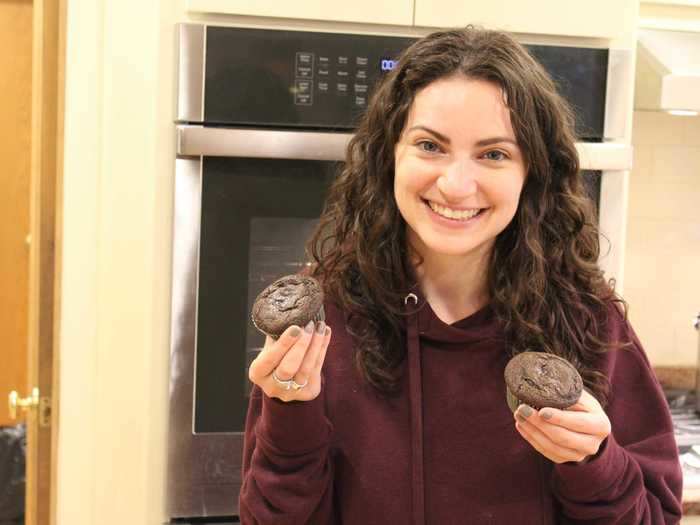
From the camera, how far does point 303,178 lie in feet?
5.15

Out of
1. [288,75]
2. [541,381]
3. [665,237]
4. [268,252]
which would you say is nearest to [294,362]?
[541,381]

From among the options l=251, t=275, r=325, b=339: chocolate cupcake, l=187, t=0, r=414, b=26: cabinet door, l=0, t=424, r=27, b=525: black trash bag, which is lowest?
l=0, t=424, r=27, b=525: black trash bag

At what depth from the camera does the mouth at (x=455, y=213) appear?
42.4 inches

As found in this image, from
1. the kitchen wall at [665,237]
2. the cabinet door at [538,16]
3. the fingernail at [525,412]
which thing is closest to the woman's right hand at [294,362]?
the fingernail at [525,412]

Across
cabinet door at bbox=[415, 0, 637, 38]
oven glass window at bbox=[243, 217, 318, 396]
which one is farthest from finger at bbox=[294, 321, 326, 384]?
cabinet door at bbox=[415, 0, 637, 38]

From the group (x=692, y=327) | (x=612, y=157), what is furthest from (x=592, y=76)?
(x=692, y=327)

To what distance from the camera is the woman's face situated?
108 centimetres

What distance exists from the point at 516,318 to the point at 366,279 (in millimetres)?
Result: 206

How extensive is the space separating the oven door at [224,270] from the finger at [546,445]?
2.17 feet

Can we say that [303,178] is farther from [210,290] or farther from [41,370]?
[41,370]

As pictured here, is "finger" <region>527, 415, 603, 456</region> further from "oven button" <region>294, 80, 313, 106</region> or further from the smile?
"oven button" <region>294, 80, 313, 106</region>

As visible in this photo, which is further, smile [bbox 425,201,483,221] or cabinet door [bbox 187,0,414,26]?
cabinet door [bbox 187,0,414,26]

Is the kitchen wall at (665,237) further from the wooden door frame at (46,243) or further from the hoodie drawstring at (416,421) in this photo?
the wooden door frame at (46,243)

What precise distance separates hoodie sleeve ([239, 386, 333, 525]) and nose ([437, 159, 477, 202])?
11.7 inches
